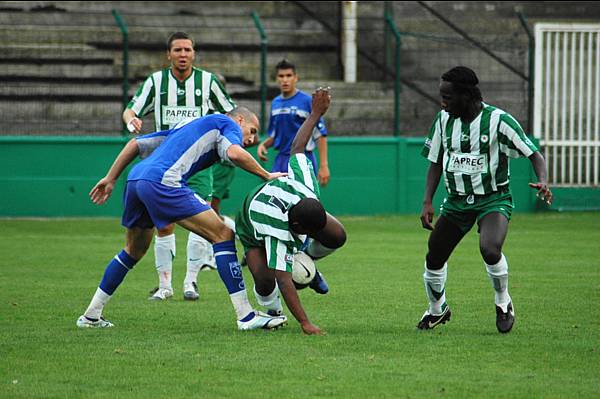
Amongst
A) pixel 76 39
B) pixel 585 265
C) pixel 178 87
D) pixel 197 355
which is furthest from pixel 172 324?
pixel 76 39

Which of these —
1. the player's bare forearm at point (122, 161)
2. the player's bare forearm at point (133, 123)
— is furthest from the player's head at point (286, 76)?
the player's bare forearm at point (122, 161)

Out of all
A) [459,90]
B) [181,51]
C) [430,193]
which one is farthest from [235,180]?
[459,90]

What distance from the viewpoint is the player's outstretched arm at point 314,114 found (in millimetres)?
8258

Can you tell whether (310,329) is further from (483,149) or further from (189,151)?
(483,149)

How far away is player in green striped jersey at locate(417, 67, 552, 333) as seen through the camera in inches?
318

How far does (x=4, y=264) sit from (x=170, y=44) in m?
3.73

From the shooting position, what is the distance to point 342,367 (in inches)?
266

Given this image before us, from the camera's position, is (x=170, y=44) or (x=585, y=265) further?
(x=585, y=265)

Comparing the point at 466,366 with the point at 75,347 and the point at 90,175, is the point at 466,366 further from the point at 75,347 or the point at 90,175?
the point at 90,175

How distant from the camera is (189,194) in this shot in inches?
325

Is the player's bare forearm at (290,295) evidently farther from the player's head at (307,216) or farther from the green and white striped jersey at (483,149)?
the green and white striped jersey at (483,149)

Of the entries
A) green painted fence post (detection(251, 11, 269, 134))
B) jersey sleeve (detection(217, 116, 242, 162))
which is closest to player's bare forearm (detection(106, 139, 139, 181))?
jersey sleeve (detection(217, 116, 242, 162))

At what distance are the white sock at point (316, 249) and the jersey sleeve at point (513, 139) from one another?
5.99 feet

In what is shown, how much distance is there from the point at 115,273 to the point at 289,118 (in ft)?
18.6
